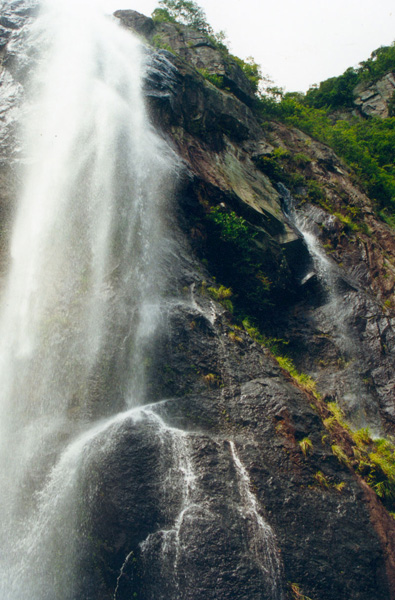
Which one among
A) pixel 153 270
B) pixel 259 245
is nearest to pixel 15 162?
pixel 153 270

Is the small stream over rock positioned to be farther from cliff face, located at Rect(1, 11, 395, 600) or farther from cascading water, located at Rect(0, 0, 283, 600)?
cascading water, located at Rect(0, 0, 283, 600)

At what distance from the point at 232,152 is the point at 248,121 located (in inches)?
220

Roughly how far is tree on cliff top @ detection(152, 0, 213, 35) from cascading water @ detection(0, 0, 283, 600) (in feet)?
77.5

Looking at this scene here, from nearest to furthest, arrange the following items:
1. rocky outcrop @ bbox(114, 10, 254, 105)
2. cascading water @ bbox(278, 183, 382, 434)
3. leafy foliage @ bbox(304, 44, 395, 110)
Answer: cascading water @ bbox(278, 183, 382, 434)
rocky outcrop @ bbox(114, 10, 254, 105)
leafy foliage @ bbox(304, 44, 395, 110)

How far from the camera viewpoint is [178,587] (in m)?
5.60

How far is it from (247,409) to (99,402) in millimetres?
3196

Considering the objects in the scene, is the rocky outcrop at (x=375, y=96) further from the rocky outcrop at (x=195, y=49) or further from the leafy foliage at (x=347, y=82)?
the rocky outcrop at (x=195, y=49)

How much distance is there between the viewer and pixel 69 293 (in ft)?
30.9

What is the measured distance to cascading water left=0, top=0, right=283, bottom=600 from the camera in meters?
5.99

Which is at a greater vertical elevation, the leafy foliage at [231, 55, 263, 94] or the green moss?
the leafy foliage at [231, 55, 263, 94]

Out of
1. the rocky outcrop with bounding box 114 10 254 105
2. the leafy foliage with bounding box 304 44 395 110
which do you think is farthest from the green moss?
the leafy foliage with bounding box 304 44 395 110

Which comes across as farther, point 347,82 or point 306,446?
point 347,82

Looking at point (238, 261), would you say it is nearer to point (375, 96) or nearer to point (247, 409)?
point (247, 409)

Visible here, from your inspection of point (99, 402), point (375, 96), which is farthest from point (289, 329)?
point (375, 96)
